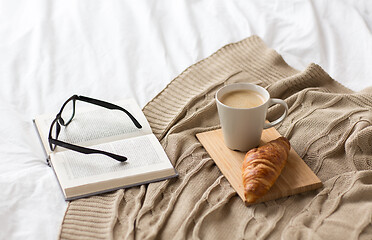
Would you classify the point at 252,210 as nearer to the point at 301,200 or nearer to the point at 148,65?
the point at 301,200

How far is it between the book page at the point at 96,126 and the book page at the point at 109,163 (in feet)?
0.14

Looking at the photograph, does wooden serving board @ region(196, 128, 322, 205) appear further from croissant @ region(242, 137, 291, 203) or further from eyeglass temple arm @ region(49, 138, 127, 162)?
eyeglass temple arm @ region(49, 138, 127, 162)

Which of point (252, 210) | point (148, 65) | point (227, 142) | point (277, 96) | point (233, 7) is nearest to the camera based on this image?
point (252, 210)

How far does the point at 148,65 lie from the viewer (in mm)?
1342

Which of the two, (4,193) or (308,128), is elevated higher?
(4,193)

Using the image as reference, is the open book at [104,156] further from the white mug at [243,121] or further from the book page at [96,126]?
the white mug at [243,121]

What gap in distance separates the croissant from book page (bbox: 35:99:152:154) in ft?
0.90

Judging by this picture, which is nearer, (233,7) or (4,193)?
(4,193)

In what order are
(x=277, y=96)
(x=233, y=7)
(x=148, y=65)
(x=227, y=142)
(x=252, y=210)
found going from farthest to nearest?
(x=233, y=7), (x=148, y=65), (x=277, y=96), (x=227, y=142), (x=252, y=210)

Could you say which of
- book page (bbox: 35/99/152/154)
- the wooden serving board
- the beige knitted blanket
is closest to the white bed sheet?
book page (bbox: 35/99/152/154)

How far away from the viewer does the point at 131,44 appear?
143 centimetres

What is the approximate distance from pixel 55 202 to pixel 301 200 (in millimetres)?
424

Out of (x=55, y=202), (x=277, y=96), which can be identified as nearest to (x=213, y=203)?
(x=55, y=202)

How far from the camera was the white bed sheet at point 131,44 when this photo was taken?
121cm
